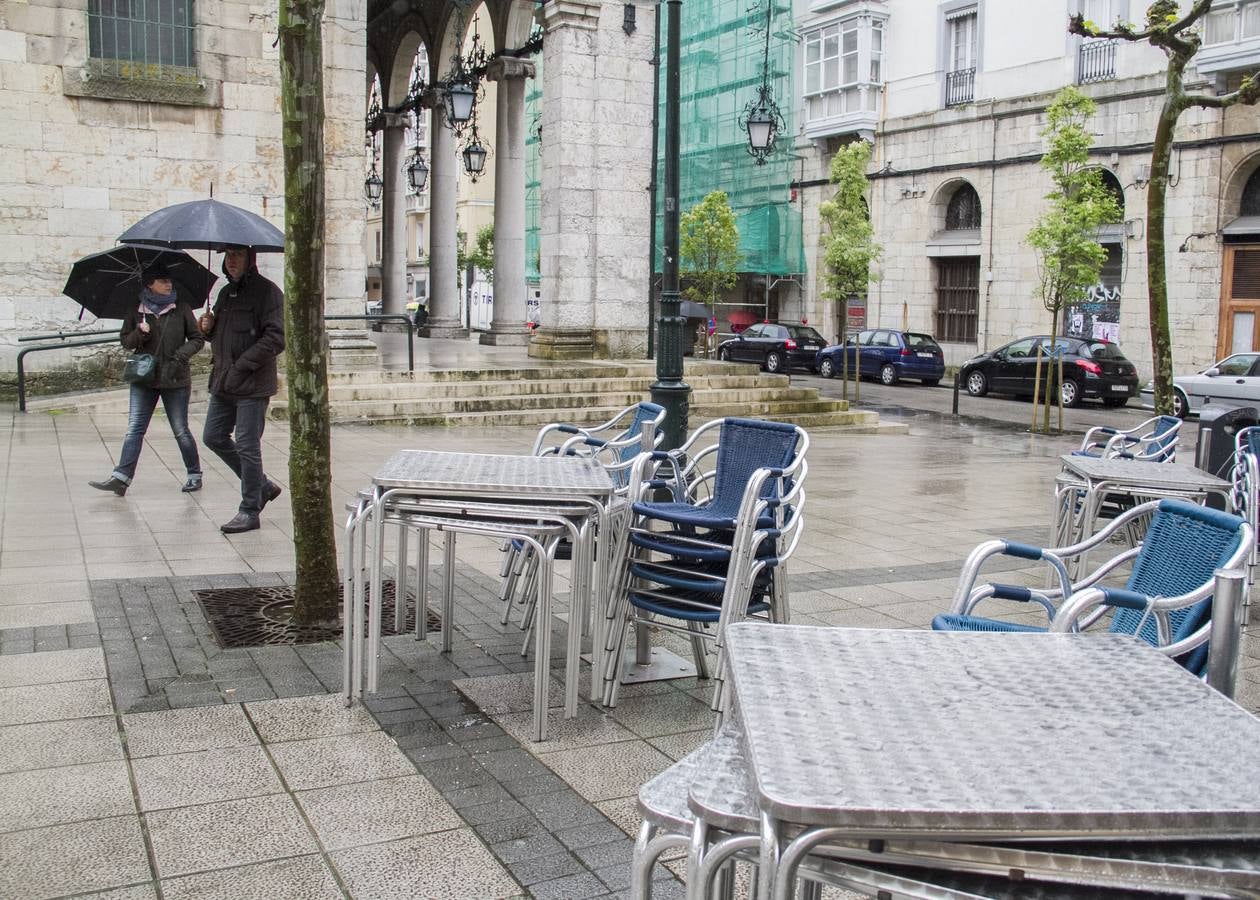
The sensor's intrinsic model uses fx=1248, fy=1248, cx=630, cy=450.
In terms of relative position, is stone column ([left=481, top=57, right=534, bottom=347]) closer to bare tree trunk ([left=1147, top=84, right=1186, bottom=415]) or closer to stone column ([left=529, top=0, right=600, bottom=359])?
stone column ([left=529, top=0, right=600, bottom=359])

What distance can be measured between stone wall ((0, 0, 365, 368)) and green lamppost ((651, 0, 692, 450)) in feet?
24.0

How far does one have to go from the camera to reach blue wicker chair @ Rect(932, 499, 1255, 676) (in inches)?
120

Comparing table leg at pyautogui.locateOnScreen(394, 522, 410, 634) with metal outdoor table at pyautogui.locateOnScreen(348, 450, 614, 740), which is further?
table leg at pyautogui.locateOnScreen(394, 522, 410, 634)

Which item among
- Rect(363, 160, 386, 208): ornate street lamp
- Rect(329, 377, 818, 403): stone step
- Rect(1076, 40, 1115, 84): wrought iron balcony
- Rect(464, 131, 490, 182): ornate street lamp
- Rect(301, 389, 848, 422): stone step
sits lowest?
Rect(301, 389, 848, 422): stone step

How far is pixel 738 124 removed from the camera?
3994cm

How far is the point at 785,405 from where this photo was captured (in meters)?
17.7

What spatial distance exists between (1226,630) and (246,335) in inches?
261

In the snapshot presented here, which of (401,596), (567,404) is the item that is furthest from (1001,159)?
(401,596)

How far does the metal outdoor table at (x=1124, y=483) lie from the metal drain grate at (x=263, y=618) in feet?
11.3

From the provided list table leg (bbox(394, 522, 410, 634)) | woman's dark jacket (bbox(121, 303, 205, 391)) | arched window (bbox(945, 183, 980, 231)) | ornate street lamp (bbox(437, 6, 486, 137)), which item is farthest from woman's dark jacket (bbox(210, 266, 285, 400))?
arched window (bbox(945, 183, 980, 231))

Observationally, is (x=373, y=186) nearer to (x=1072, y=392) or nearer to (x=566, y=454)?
(x=1072, y=392)

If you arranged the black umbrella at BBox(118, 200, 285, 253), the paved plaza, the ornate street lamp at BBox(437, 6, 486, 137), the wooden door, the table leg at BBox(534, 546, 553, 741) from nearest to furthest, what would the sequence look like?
the paved plaza < the table leg at BBox(534, 546, 553, 741) < the black umbrella at BBox(118, 200, 285, 253) < the ornate street lamp at BBox(437, 6, 486, 137) < the wooden door

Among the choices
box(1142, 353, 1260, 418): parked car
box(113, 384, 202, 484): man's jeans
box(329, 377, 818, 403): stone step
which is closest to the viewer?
box(113, 384, 202, 484): man's jeans

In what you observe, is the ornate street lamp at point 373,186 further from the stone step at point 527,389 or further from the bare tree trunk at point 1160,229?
the bare tree trunk at point 1160,229
